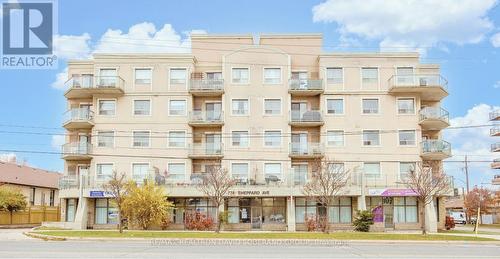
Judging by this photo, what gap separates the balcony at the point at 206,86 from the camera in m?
48.0

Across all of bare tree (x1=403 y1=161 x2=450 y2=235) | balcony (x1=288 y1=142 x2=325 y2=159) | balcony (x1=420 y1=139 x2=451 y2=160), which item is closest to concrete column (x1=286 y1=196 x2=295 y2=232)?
balcony (x1=288 y1=142 x2=325 y2=159)

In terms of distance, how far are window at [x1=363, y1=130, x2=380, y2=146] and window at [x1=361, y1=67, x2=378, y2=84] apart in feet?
14.3

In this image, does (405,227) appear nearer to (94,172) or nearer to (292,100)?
(292,100)

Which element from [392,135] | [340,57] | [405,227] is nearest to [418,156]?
[392,135]

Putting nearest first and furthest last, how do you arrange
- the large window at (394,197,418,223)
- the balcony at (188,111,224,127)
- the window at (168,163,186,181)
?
1. the large window at (394,197,418,223)
2. the balcony at (188,111,224,127)
3. the window at (168,163,186,181)

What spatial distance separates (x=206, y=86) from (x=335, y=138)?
1191cm

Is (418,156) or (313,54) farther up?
(313,54)

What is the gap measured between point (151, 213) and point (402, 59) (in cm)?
2508

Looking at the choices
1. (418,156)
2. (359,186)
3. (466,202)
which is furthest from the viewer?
(466,202)

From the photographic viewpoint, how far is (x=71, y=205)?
1886 inches

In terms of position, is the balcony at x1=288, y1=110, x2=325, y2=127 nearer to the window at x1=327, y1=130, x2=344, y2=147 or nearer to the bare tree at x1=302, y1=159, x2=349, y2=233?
the window at x1=327, y1=130, x2=344, y2=147

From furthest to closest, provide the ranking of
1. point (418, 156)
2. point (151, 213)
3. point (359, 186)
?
point (418, 156)
point (359, 186)
point (151, 213)

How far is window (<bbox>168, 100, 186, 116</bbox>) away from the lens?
48594mm

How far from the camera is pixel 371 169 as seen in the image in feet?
156
